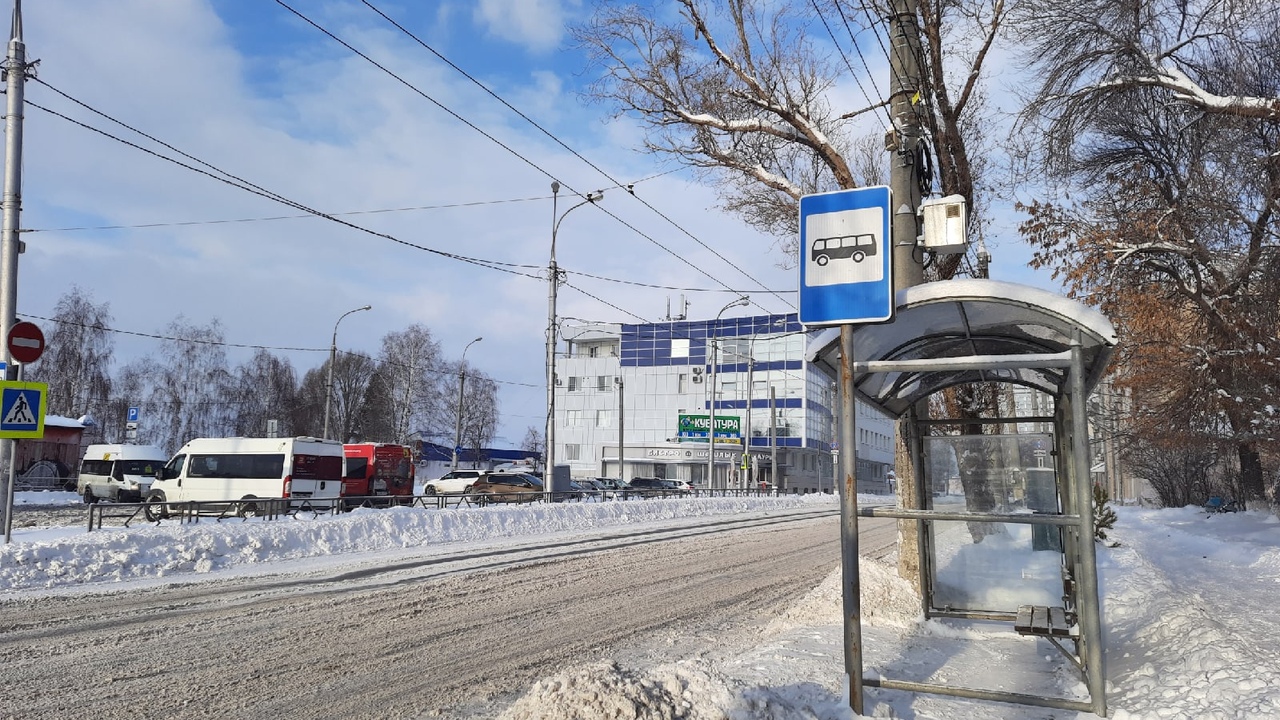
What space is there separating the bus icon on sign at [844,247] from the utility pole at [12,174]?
45.8ft

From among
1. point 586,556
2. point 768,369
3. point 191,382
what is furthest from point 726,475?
point 586,556

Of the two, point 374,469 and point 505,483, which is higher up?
point 374,469

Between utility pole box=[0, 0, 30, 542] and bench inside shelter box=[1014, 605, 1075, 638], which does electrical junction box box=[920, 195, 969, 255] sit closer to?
bench inside shelter box=[1014, 605, 1075, 638]

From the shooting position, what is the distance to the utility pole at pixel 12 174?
1433 cm

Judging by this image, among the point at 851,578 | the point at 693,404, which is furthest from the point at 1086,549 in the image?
the point at 693,404

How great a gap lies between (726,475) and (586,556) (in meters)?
60.8

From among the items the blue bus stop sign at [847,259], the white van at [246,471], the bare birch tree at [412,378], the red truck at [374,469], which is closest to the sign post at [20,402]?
the blue bus stop sign at [847,259]

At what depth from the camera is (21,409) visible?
1267 centimetres

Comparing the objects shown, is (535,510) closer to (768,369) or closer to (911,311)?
(911,311)

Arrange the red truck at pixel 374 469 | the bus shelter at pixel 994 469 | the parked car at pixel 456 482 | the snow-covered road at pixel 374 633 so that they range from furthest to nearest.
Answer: the parked car at pixel 456 482, the red truck at pixel 374 469, the snow-covered road at pixel 374 633, the bus shelter at pixel 994 469

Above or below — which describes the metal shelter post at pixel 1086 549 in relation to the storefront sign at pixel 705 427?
below

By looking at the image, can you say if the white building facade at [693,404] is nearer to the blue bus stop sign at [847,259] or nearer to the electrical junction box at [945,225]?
the electrical junction box at [945,225]

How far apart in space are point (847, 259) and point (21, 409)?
503 inches

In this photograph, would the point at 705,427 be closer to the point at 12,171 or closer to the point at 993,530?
the point at 12,171
